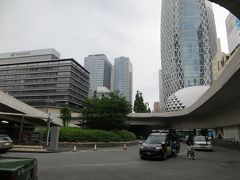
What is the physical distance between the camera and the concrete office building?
387 feet

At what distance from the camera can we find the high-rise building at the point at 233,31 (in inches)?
2628

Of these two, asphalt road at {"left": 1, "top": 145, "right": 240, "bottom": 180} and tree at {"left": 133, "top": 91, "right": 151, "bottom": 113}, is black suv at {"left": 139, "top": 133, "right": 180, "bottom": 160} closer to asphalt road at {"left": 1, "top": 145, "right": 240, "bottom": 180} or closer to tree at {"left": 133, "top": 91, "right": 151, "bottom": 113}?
asphalt road at {"left": 1, "top": 145, "right": 240, "bottom": 180}

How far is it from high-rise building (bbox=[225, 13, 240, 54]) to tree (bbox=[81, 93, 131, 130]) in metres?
43.7

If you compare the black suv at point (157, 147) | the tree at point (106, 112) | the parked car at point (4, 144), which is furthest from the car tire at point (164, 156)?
the tree at point (106, 112)

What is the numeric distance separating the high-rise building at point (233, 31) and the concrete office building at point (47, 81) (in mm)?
70449

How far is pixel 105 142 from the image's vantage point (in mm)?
32938

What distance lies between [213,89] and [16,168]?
2473 cm

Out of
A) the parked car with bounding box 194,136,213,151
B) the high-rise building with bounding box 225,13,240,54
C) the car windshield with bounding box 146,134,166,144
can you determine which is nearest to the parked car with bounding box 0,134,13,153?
the car windshield with bounding box 146,134,166,144

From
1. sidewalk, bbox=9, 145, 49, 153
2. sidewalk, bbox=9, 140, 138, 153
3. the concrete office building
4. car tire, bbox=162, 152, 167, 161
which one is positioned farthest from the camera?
the concrete office building

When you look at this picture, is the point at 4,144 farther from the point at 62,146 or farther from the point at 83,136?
the point at 83,136

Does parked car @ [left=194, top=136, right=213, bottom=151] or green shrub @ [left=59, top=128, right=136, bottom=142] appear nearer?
green shrub @ [left=59, top=128, right=136, bottom=142]

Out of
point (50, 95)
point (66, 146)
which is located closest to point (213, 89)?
point (66, 146)

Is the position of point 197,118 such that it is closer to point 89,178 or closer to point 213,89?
point 213,89

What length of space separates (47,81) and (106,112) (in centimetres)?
8938
